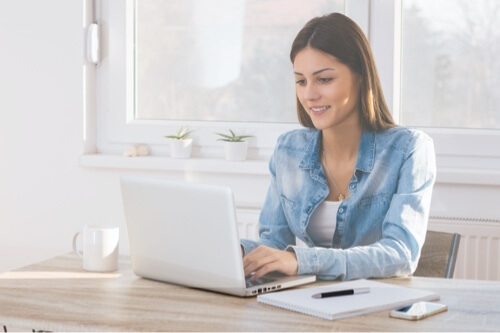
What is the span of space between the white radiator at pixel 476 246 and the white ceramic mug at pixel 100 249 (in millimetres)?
1400

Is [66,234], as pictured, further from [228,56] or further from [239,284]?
[239,284]

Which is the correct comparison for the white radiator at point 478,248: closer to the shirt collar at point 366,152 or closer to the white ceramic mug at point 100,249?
the shirt collar at point 366,152

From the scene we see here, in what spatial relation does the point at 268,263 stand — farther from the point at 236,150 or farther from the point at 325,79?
the point at 236,150

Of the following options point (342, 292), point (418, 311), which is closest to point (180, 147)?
point (342, 292)

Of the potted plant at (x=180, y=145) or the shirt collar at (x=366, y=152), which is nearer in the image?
the shirt collar at (x=366, y=152)

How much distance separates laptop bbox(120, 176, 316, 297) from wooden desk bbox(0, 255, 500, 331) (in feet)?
0.10

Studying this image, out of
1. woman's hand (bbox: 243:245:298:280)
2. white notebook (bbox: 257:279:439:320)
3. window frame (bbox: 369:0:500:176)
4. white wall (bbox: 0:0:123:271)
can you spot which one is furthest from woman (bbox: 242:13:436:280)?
white wall (bbox: 0:0:123:271)

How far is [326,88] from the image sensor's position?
8.18 ft

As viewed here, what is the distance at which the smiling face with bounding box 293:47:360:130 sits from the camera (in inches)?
98.2

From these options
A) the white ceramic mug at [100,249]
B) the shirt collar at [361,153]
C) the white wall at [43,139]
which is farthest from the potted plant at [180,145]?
the white ceramic mug at [100,249]

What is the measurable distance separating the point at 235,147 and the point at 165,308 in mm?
1656

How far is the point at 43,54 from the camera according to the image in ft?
11.6

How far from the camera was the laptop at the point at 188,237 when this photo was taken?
1790 mm

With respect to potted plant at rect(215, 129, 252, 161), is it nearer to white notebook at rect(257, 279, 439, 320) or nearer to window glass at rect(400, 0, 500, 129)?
window glass at rect(400, 0, 500, 129)
